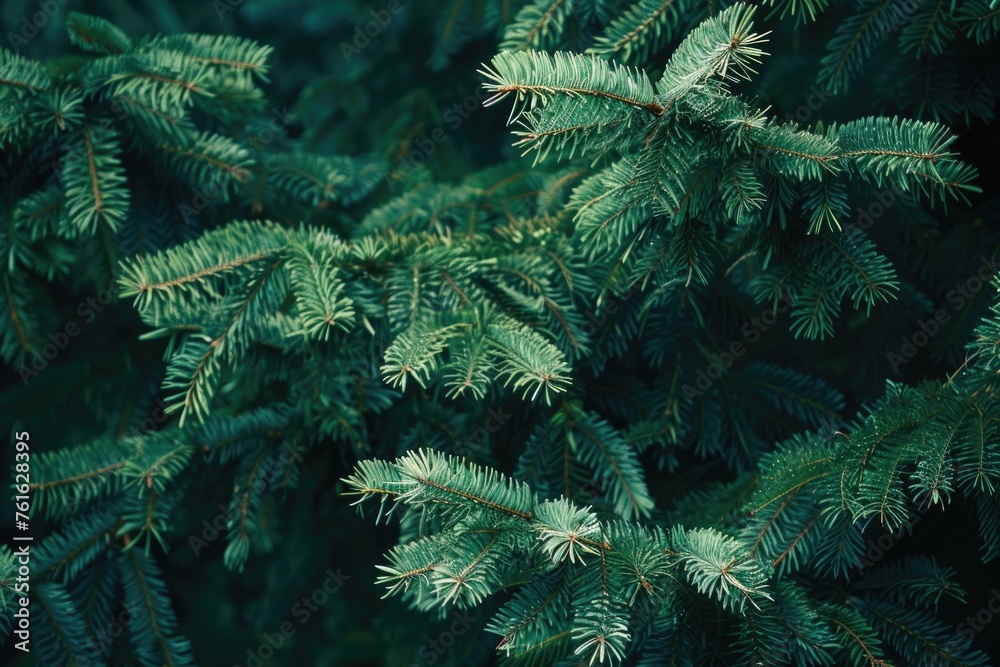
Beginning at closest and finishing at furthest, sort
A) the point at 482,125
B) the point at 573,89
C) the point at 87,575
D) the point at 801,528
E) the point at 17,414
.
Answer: the point at 573,89
the point at 801,528
the point at 87,575
the point at 17,414
the point at 482,125

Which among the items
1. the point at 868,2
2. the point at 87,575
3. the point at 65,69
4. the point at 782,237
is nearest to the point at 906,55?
the point at 868,2

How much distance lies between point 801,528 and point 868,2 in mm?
778

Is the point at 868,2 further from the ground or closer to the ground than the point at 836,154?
further from the ground

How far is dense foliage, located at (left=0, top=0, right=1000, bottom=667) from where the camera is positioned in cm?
92

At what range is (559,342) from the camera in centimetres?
124

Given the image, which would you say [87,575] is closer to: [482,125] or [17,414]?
[17,414]

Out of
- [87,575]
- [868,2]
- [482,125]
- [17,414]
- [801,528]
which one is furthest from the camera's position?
[482,125]

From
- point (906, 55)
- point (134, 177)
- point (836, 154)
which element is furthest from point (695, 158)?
point (134, 177)

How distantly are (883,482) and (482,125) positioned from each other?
1552 millimetres

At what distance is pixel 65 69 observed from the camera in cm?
148

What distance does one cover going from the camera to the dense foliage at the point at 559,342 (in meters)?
0.92

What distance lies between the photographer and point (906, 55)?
4.26ft

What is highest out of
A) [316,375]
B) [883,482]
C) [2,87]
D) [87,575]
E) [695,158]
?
[695,158]

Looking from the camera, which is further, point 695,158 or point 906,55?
point 906,55
